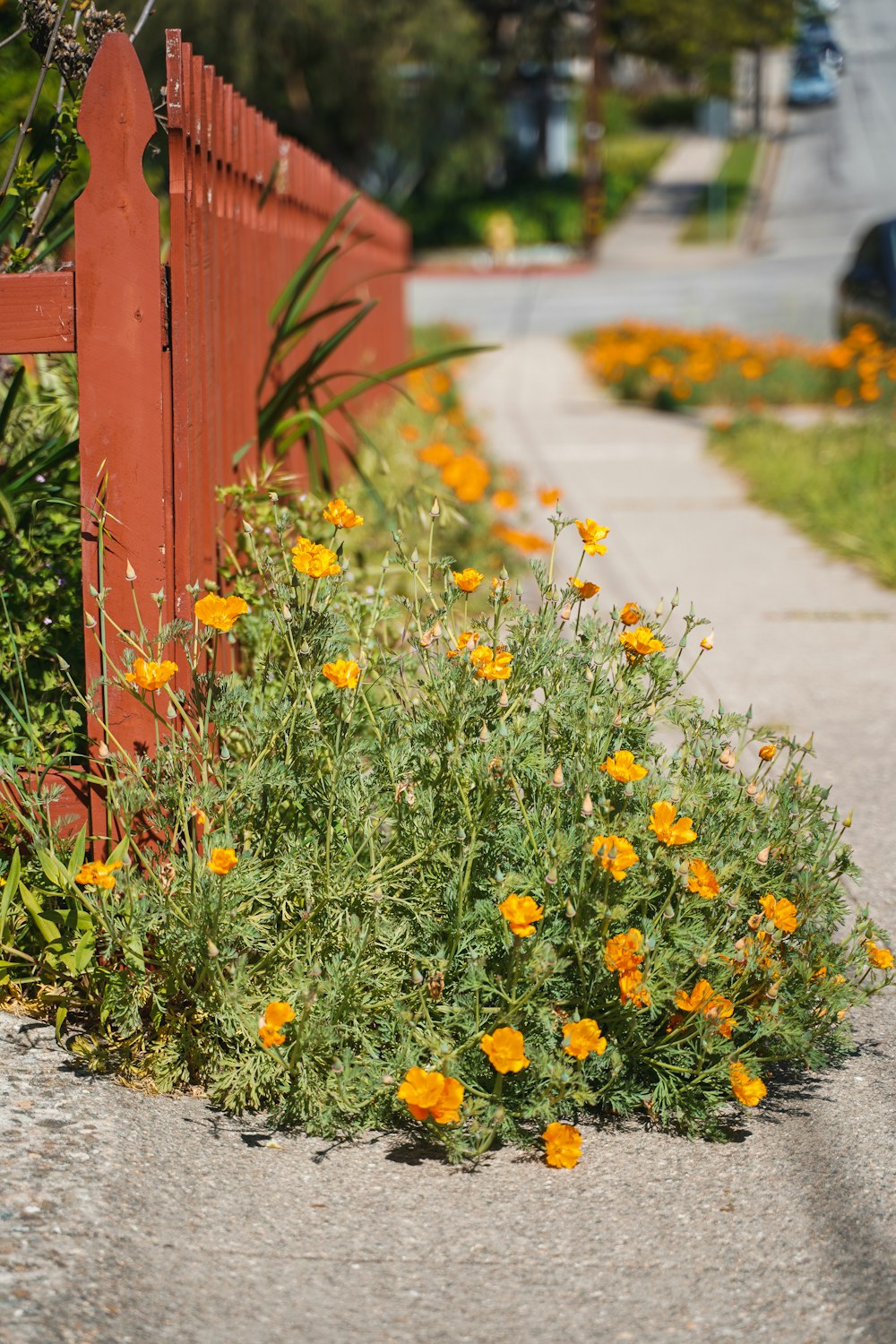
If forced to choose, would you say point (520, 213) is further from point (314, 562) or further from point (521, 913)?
point (521, 913)

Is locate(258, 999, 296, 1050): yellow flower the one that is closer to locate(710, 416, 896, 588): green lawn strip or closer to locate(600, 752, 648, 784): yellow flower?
locate(600, 752, 648, 784): yellow flower

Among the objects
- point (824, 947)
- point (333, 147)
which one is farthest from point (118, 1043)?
point (333, 147)

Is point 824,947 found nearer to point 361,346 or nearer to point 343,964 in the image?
point 343,964

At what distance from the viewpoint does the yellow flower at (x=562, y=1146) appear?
2439 mm

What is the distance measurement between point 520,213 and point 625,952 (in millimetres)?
39820

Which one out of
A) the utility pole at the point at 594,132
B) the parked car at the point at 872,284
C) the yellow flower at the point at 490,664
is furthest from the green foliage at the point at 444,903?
the utility pole at the point at 594,132

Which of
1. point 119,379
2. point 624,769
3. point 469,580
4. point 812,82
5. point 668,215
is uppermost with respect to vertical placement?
point 812,82

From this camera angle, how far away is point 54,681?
3.11 meters

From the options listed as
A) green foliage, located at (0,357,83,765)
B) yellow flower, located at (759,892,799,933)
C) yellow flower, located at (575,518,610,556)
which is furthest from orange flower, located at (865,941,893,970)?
green foliage, located at (0,357,83,765)

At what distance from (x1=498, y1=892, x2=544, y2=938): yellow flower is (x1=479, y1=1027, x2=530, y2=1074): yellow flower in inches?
6.2

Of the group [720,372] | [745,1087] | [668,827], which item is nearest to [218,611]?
[668,827]

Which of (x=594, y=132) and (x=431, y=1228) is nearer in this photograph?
(x=431, y=1228)

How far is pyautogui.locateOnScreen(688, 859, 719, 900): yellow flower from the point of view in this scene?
2469 millimetres

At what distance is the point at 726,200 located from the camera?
41875 mm
